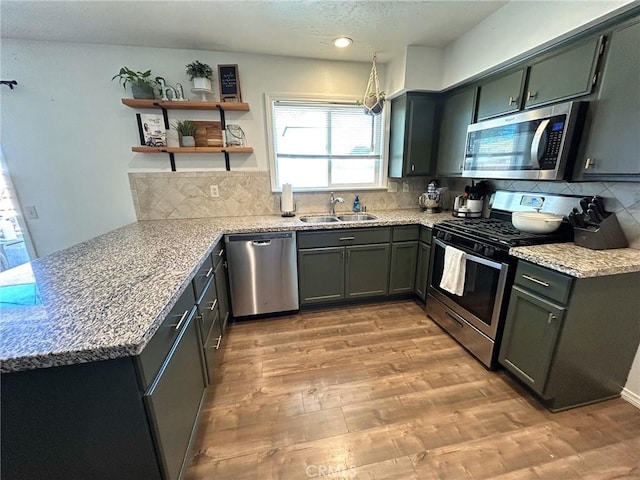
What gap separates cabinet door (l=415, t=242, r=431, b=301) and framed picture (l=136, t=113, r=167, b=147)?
8.84 feet

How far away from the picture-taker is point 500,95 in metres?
2.06

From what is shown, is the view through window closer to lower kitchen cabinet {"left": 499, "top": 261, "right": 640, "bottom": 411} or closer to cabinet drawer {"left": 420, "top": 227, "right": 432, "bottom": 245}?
cabinet drawer {"left": 420, "top": 227, "right": 432, "bottom": 245}

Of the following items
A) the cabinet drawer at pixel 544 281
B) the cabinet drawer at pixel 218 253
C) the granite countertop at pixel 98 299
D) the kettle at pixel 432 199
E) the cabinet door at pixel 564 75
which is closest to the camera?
the granite countertop at pixel 98 299

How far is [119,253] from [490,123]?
2.76 m

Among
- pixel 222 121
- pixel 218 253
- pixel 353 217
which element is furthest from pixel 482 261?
pixel 222 121

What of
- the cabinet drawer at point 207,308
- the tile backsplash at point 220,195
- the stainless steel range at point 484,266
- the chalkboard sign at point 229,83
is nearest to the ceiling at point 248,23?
the chalkboard sign at point 229,83

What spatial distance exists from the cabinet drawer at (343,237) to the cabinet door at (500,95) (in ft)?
4.14

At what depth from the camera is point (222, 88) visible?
2.54 meters

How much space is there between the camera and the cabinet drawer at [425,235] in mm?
2494

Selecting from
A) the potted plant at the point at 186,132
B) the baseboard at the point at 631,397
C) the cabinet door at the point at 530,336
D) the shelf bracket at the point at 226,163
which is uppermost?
the potted plant at the point at 186,132

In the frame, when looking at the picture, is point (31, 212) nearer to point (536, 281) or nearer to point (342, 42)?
point (342, 42)

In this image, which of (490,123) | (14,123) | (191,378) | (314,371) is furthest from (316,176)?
(14,123)

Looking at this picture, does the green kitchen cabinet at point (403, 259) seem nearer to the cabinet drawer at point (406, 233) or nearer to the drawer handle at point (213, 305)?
the cabinet drawer at point (406, 233)

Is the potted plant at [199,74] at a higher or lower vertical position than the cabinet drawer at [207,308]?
higher
